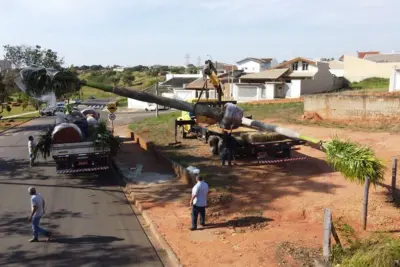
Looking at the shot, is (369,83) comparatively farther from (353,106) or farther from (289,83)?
(353,106)

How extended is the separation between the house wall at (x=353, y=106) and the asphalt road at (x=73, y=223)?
13970 millimetres

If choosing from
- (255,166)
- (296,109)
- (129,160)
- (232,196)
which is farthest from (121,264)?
(296,109)

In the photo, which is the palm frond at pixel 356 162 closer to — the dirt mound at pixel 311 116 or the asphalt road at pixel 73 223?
the asphalt road at pixel 73 223

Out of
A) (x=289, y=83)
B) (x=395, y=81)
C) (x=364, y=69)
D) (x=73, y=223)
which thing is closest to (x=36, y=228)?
(x=73, y=223)

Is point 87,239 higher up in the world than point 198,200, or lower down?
lower down

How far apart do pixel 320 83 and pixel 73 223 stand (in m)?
41.7

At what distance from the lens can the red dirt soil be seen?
27.0 feet

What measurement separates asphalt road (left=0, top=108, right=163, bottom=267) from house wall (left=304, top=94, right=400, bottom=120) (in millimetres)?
13970

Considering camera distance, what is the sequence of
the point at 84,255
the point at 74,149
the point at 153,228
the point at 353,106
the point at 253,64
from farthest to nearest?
the point at 253,64 < the point at 353,106 < the point at 74,149 < the point at 153,228 < the point at 84,255

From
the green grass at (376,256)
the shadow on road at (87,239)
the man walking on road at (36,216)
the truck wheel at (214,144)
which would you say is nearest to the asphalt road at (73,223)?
the shadow on road at (87,239)

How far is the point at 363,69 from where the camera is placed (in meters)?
51.4

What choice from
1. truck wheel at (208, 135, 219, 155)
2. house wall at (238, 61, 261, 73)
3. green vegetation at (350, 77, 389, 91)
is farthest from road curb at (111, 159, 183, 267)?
house wall at (238, 61, 261, 73)

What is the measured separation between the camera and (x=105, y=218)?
10.6 meters

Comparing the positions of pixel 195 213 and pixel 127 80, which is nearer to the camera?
pixel 195 213
